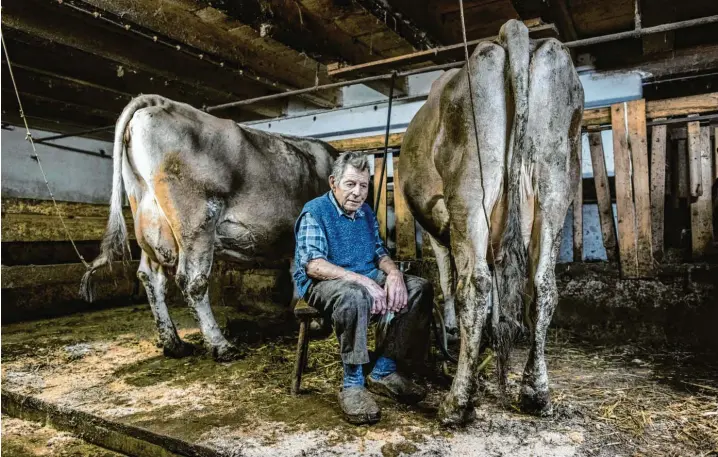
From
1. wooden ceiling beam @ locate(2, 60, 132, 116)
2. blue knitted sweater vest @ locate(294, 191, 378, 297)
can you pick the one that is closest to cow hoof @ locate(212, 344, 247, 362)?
blue knitted sweater vest @ locate(294, 191, 378, 297)

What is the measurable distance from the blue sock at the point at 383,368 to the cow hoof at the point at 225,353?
54.8 inches

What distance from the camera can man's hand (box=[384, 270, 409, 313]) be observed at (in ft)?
9.36

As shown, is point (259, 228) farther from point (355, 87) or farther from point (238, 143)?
point (355, 87)

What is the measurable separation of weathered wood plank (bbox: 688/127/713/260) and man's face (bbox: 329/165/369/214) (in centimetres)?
323

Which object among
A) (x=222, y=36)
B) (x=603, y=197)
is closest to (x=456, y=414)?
(x=603, y=197)

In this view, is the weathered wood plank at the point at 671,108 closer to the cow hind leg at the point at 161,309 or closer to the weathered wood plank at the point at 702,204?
the weathered wood plank at the point at 702,204

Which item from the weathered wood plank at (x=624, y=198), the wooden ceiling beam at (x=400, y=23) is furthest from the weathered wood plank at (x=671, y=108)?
the wooden ceiling beam at (x=400, y=23)

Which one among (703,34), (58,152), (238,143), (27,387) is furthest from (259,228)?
(58,152)

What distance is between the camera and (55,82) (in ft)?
21.0

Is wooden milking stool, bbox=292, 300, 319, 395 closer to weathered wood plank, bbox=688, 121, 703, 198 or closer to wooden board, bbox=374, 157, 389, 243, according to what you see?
wooden board, bbox=374, 157, 389, 243

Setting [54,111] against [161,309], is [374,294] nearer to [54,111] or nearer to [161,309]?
[161,309]

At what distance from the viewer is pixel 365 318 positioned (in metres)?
2.63

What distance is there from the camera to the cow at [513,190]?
8.16ft

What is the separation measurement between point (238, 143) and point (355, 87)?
148 inches
